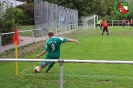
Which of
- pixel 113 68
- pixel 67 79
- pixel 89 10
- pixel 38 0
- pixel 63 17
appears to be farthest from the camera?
pixel 89 10

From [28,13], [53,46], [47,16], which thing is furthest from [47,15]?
[28,13]

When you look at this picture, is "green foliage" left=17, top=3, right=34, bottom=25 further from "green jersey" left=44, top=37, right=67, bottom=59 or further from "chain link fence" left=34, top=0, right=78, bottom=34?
"green jersey" left=44, top=37, right=67, bottom=59

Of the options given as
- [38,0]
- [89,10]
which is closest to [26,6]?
[89,10]

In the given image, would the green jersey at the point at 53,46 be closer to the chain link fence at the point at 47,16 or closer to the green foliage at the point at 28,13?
the chain link fence at the point at 47,16

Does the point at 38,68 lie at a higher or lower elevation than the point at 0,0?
lower

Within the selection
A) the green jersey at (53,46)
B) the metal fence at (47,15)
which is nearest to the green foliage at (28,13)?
the metal fence at (47,15)

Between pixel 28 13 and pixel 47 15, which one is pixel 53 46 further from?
pixel 28 13

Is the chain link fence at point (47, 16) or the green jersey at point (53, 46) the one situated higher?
the chain link fence at point (47, 16)

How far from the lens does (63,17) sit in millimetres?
39375

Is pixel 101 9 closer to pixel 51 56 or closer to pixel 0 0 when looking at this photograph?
pixel 0 0

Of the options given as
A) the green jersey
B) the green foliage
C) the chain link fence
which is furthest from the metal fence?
the green jersey

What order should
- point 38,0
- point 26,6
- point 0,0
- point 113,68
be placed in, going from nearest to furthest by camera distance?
point 113,68, point 0,0, point 38,0, point 26,6

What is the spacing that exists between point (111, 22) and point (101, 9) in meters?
13.1

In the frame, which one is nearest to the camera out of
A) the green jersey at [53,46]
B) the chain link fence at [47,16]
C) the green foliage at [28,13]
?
the green jersey at [53,46]
